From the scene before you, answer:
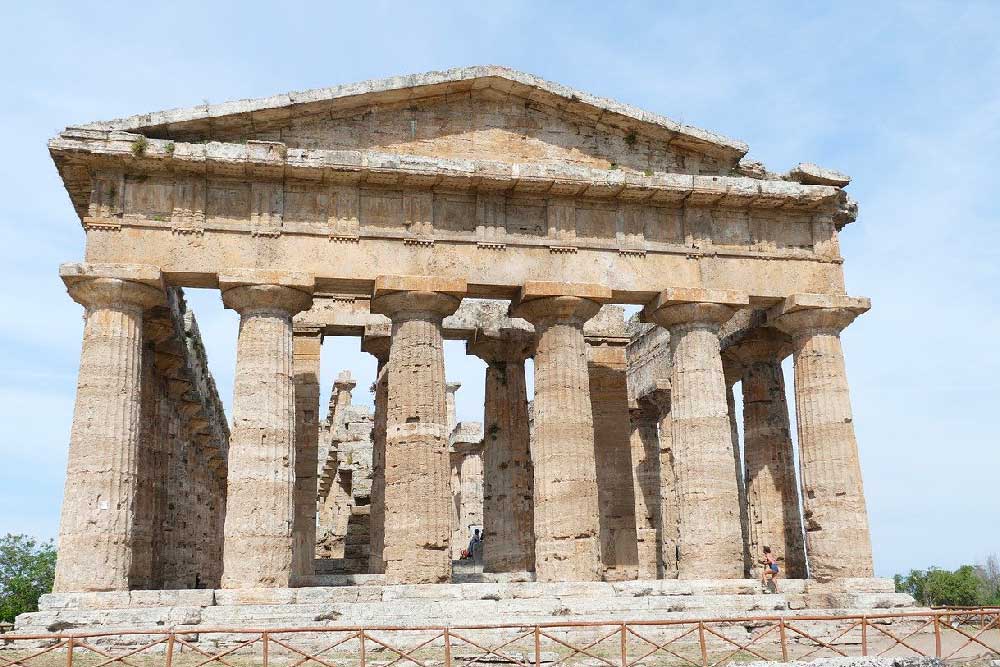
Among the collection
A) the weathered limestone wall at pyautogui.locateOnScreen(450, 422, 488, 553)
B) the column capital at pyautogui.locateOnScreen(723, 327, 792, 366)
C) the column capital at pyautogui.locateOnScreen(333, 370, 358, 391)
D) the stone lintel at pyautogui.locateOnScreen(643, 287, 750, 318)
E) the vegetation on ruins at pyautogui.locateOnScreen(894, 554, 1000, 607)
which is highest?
the column capital at pyautogui.locateOnScreen(333, 370, 358, 391)

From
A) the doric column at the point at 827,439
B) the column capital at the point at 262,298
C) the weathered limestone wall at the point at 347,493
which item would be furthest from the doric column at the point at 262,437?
the doric column at the point at 827,439

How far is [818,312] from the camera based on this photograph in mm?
21344

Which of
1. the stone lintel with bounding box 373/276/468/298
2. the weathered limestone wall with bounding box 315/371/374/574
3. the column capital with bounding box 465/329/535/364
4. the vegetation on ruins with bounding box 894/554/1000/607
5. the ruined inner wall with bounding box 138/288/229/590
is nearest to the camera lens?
the stone lintel with bounding box 373/276/468/298

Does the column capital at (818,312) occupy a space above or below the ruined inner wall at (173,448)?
above

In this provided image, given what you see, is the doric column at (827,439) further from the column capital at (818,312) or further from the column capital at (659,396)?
the column capital at (659,396)

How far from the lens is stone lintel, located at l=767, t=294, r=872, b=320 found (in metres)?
21.2

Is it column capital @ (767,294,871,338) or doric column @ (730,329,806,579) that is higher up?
column capital @ (767,294,871,338)

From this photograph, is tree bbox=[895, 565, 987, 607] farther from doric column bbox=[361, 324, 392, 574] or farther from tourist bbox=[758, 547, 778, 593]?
doric column bbox=[361, 324, 392, 574]

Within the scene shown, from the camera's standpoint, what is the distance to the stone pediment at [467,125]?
19.5 metres

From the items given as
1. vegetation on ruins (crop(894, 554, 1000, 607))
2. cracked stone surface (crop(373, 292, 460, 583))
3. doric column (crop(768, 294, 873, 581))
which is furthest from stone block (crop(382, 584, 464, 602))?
vegetation on ruins (crop(894, 554, 1000, 607))

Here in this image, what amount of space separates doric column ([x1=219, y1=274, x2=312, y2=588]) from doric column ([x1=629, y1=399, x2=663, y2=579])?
37.2 ft

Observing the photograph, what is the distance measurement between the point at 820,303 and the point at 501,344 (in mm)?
7992

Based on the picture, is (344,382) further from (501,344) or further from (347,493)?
(501,344)

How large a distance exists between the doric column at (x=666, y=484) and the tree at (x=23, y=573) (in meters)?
29.2
